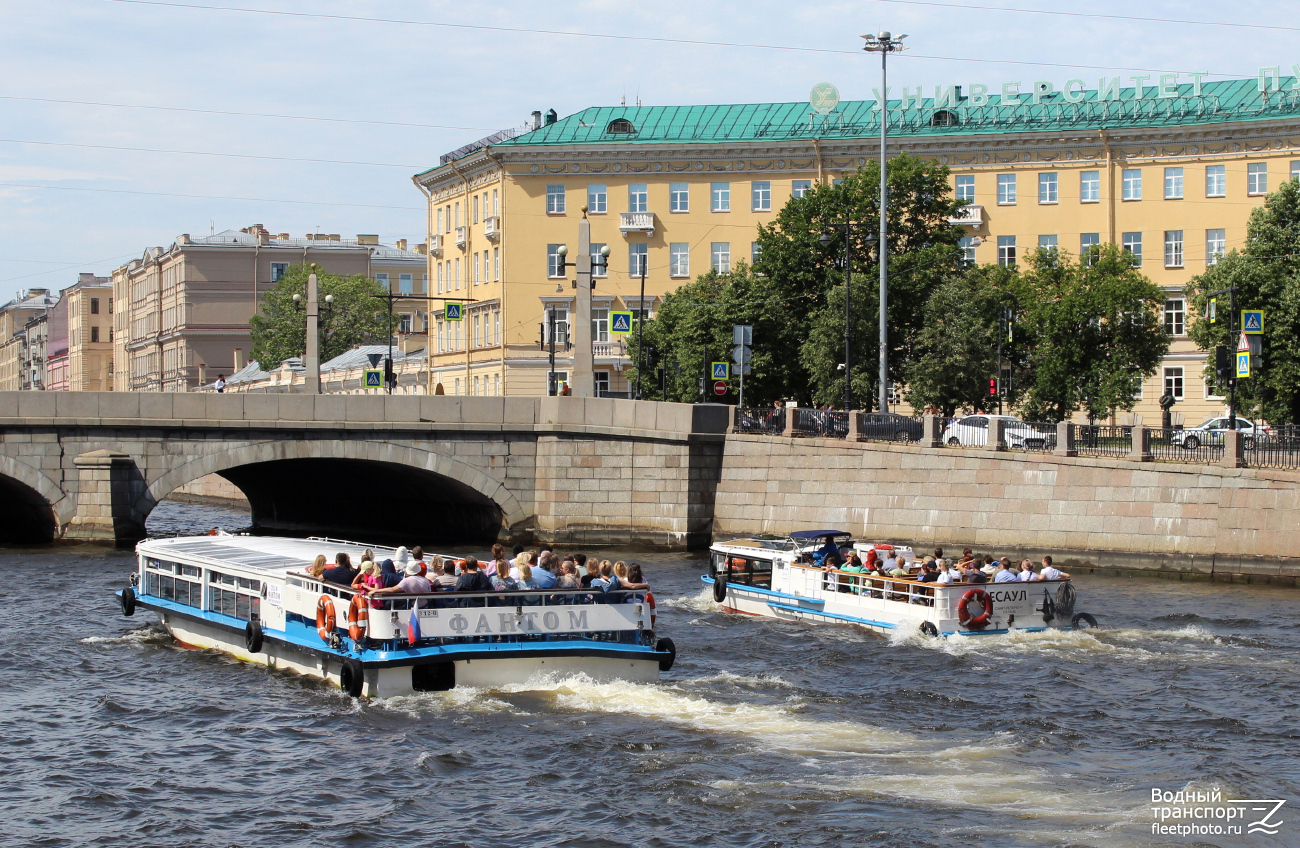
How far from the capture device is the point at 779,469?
42406 millimetres

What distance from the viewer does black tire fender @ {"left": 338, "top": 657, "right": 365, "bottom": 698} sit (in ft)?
68.4

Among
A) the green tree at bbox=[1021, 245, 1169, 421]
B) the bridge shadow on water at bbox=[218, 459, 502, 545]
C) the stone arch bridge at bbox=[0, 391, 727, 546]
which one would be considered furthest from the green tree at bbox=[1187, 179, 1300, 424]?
the bridge shadow on water at bbox=[218, 459, 502, 545]

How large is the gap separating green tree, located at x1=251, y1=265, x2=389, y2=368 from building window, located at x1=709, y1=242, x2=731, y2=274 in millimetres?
35121

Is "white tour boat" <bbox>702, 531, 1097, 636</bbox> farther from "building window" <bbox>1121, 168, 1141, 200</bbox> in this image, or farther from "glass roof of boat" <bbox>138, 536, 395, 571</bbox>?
"building window" <bbox>1121, 168, 1141, 200</bbox>

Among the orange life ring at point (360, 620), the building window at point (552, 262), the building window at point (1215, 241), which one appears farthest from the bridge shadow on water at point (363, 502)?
the building window at point (1215, 241)

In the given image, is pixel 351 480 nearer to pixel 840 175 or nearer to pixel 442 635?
pixel 840 175

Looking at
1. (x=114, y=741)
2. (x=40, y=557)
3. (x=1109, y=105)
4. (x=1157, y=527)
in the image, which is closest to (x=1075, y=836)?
(x=114, y=741)

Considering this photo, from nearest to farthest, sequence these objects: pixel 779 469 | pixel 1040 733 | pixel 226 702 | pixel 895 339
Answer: pixel 1040 733 → pixel 226 702 → pixel 779 469 → pixel 895 339

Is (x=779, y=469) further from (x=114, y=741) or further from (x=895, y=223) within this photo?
(x=114, y=741)

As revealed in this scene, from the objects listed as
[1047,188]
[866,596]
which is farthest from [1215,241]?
[866,596]

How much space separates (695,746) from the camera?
1848 cm

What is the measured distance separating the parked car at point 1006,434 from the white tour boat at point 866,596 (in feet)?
25.4

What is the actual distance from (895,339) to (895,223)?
14.6 ft

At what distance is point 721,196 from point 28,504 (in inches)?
1436
